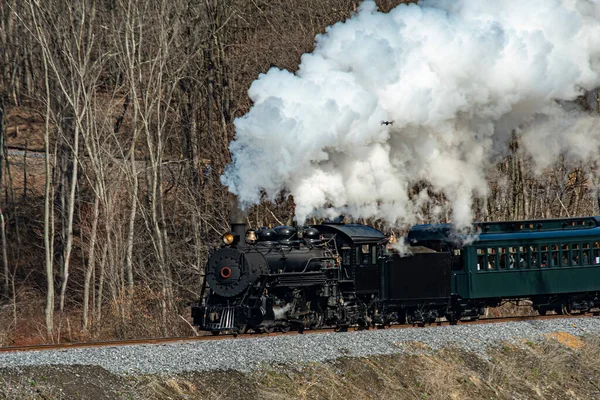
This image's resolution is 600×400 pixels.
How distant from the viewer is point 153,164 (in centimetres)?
3372

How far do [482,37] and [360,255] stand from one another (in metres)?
6.49

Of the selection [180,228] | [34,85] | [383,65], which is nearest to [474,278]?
[383,65]

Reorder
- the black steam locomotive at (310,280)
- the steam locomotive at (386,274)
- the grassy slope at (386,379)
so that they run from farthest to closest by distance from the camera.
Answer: the steam locomotive at (386,274), the black steam locomotive at (310,280), the grassy slope at (386,379)

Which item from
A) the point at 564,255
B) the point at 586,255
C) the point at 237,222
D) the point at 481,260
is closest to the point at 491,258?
the point at 481,260

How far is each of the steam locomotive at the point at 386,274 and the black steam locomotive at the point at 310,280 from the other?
0.03m

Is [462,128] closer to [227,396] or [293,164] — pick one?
[293,164]

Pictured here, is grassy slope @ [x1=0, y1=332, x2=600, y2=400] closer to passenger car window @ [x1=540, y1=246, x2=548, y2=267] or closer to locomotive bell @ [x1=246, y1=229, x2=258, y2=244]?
passenger car window @ [x1=540, y1=246, x2=548, y2=267]

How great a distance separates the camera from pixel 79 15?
36438 mm

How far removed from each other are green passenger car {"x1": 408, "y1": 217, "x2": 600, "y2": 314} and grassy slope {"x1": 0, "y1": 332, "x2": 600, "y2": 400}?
3563 mm

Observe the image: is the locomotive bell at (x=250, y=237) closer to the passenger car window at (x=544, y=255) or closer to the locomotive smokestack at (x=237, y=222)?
the locomotive smokestack at (x=237, y=222)

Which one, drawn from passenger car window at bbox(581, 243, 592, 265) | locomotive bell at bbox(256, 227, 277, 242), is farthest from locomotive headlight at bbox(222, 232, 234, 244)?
passenger car window at bbox(581, 243, 592, 265)

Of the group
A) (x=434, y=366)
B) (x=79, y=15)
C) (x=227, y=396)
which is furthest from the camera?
(x=79, y=15)

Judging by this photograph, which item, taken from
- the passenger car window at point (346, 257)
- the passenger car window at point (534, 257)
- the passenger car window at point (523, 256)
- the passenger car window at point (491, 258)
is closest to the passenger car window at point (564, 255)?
Result: the passenger car window at point (534, 257)

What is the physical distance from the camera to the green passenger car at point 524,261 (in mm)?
23859
